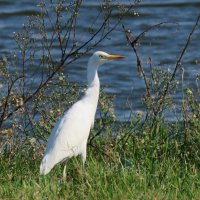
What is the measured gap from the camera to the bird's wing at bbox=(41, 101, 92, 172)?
6.74 meters

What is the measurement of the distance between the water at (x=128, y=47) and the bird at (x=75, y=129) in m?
3.02

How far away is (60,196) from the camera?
5.71 metres

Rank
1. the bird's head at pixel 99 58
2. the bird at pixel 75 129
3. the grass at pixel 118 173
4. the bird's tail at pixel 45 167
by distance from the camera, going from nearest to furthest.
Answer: the grass at pixel 118 173 → the bird's tail at pixel 45 167 → the bird at pixel 75 129 → the bird's head at pixel 99 58

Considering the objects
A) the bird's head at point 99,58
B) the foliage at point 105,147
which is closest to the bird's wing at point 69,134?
the foliage at point 105,147

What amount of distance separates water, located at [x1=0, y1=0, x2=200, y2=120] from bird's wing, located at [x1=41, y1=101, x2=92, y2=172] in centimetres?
314

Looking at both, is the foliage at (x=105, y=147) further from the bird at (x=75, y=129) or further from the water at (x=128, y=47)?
the water at (x=128, y=47)

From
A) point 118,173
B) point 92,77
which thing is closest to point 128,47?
point 92,77

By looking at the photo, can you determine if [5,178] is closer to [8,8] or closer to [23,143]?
[23,143]

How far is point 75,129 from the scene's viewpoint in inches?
279

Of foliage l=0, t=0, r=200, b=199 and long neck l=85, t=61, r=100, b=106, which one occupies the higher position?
long neck l=85, t=61, r=100, b=106

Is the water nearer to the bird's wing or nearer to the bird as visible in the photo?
the bird

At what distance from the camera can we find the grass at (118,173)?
5.69m

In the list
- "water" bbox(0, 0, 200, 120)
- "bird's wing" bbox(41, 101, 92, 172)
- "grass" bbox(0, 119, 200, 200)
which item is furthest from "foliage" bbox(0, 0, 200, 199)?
"water" bbox(0, 0, 200, 120)

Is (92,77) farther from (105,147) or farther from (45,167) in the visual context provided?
(45,167)
